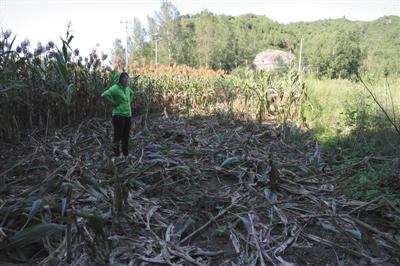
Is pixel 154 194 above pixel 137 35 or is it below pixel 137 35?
below

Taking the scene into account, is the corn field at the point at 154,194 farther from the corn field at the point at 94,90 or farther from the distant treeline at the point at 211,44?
the distant treeline at the point at 211,44

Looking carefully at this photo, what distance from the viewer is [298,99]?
9367 millimetres

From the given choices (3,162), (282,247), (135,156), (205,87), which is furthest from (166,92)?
(282,247)

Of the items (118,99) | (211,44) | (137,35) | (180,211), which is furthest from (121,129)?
(137,35)

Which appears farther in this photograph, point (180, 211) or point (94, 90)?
point (94, 90)

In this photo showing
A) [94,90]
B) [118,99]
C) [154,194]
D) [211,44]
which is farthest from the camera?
[211,44]

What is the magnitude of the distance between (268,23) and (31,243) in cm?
8093

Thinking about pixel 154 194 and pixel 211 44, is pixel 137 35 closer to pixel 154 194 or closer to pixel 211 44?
pixel 211 44

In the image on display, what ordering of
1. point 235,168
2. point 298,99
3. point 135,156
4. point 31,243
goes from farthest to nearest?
point 298,99 → point 135,156 → point 235,168 → point 31,243

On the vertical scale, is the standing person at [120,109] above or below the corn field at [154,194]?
above

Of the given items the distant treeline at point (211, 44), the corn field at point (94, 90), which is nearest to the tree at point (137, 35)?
the distant treeline at point (211, 44)

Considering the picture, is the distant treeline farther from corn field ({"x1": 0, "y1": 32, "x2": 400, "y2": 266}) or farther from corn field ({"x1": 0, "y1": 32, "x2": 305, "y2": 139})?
corn field ({"x1": 0, "y1": 32, "x2": 400, "y2": 266})

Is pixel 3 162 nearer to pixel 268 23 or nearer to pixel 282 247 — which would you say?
pixel 282 247

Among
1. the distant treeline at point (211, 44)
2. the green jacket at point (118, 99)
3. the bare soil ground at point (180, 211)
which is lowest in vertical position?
the bare soil ground at point (180, 211)
